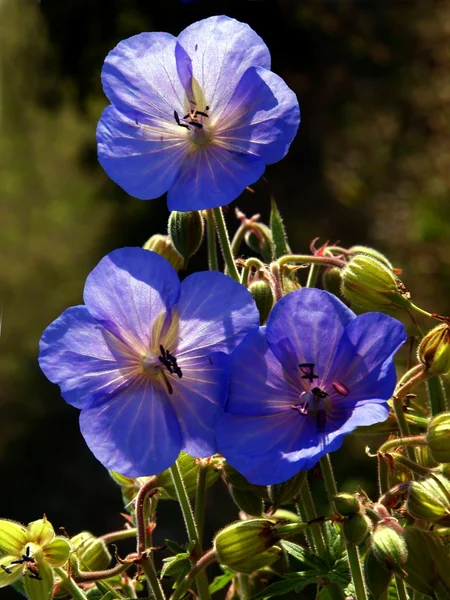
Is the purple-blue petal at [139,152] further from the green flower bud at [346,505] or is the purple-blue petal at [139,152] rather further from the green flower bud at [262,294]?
the green flower bud at [346,505]

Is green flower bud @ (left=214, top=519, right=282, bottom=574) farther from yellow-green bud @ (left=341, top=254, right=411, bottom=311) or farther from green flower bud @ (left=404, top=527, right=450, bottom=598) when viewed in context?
yellow-green bud @ (left=341, top=254, right=411, bottom=311)

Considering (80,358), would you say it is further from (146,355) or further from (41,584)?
(41,584)

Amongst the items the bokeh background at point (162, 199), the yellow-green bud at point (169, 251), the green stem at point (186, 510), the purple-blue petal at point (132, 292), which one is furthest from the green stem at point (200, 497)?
the bokeh background at point (162, 199)

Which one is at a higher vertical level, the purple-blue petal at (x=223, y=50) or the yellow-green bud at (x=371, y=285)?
the purple-blue petal at (x=223, y=50)

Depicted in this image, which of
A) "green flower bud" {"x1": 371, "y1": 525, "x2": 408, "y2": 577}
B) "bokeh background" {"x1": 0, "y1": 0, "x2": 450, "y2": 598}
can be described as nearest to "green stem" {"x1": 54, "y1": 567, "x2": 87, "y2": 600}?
"green flower bud" {"x1": 371, "y1": 525, "x2": 408, "y2": 577}

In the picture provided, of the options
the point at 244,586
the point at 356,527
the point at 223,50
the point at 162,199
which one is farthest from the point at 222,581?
the point at 162,199
